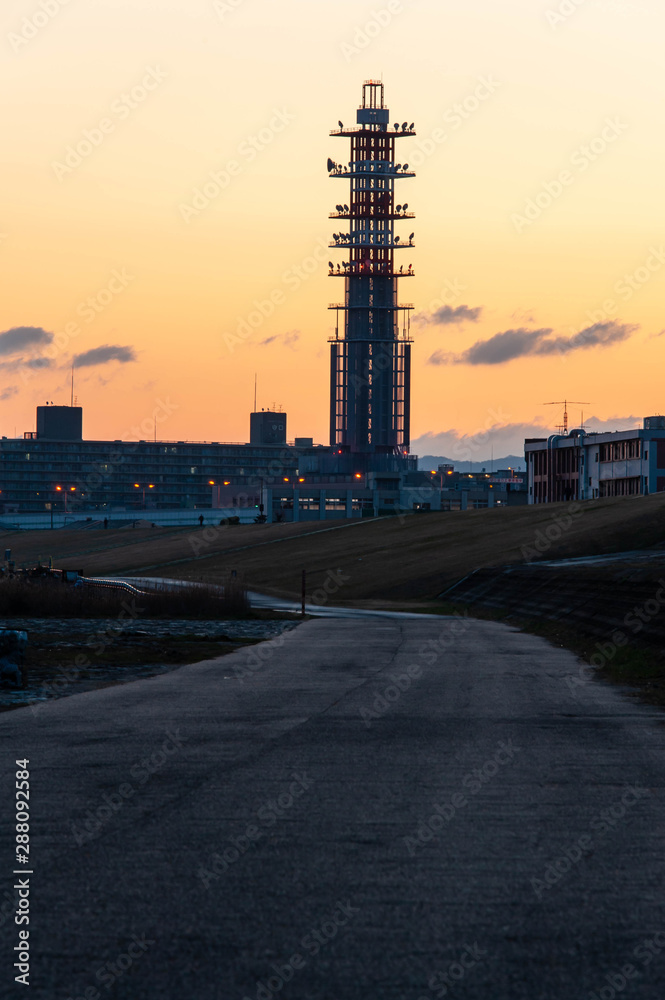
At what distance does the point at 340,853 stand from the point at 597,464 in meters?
162

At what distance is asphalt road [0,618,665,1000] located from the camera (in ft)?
22.1

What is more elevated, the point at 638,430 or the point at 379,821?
the point at 638,430

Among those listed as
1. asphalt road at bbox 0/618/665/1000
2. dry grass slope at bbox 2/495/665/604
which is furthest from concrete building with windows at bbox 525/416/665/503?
asphalt road at bbox 0/618/665/1000

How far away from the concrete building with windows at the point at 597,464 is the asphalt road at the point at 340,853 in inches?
5420

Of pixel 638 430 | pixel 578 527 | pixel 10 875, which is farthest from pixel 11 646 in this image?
pixel 638 430

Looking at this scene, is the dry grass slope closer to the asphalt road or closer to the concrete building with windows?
the concrete building with windows

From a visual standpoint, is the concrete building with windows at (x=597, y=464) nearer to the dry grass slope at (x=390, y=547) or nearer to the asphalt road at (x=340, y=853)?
the dry grass slope at (x=390, y=547)

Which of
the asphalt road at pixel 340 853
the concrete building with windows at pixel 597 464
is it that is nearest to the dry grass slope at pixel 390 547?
the concrete building with windows at pixel 597 464

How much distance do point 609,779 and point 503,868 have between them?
3964 millimetres

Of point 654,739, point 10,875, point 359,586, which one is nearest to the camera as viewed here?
point 10,875

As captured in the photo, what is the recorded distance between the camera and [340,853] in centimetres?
924

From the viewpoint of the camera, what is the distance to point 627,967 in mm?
6859

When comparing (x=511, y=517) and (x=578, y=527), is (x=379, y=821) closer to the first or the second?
(x=578, y=527)

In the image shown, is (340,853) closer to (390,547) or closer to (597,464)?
(390,547)
